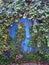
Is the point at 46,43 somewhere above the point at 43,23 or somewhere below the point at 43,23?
below

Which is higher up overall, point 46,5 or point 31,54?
point 46,5

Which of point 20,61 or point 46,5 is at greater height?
point 46,5

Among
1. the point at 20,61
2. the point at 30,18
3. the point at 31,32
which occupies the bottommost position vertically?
the point at 20,61

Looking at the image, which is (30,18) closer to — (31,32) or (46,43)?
(31,32)

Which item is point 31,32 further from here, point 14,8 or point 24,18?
point 14,8

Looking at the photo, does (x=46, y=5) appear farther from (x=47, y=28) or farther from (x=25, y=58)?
(x=25, y=58)

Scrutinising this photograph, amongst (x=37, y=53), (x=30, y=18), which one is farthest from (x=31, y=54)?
(x=30, y=18)

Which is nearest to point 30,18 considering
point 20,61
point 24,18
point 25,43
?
point 24,18
